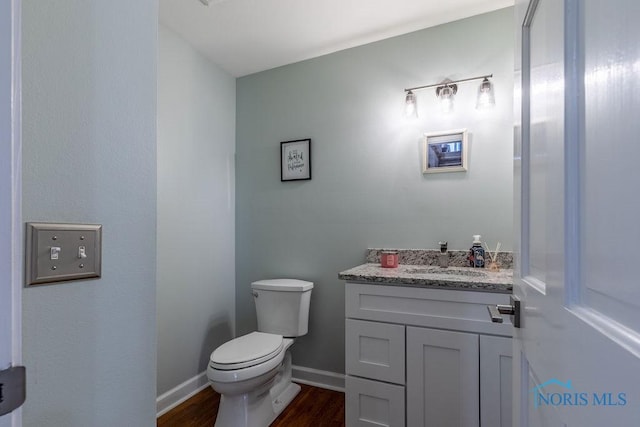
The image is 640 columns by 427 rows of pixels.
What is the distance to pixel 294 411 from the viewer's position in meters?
1.83

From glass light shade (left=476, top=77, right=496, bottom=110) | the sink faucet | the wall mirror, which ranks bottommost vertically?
the sink faucet

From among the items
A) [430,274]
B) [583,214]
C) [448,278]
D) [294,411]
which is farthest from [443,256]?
[583,214]

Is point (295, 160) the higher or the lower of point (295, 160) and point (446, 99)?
the lower

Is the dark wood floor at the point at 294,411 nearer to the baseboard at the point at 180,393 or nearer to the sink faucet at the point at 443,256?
the baseboard at the point at 180,393

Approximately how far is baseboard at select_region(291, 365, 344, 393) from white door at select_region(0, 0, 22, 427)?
202 cm

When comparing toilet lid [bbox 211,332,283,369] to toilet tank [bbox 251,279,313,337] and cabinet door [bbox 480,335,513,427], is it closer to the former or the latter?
toilet tank [bbox 251,279,313,337]

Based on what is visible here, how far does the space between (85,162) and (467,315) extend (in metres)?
1.45

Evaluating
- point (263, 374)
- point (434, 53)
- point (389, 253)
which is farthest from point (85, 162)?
point (434, 53)

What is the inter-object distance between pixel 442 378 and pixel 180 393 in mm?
1638

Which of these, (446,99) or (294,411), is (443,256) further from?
(294,411)

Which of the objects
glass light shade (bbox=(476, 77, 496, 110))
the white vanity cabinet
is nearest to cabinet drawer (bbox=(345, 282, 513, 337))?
the white vanity cabinet

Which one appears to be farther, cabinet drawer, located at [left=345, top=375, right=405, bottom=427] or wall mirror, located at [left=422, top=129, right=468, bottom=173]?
wall mirror, located at [left=422, top=129, right=468, bottom=173]

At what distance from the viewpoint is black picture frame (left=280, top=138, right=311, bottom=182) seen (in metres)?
2.21

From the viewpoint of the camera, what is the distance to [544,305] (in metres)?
0.53
